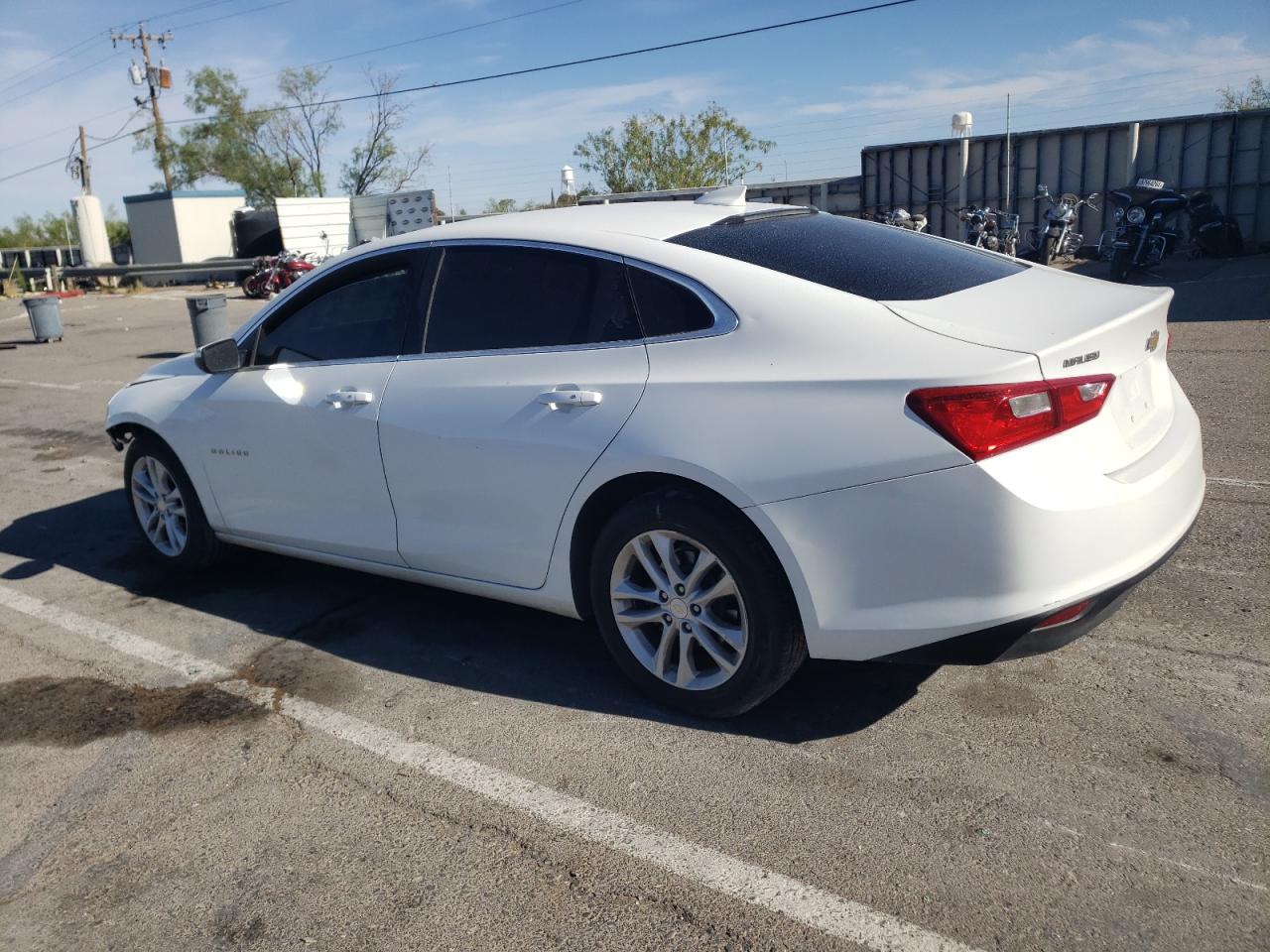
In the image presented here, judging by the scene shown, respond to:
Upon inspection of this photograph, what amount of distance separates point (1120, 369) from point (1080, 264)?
695 inches

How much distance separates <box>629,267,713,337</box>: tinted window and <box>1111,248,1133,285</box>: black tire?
14.5 m

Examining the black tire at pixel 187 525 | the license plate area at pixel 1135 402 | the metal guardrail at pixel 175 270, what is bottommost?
the black tire at pixel 187 525

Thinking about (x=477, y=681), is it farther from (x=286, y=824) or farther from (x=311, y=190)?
(x=311, y=190)

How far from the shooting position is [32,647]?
472 cm

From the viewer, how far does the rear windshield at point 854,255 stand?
3.46 meters

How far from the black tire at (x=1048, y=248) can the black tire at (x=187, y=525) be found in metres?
15.9

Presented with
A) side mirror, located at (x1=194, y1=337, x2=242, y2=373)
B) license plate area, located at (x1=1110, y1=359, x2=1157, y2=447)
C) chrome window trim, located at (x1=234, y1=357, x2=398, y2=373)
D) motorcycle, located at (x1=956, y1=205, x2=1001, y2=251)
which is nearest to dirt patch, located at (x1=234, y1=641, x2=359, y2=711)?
chrome window trim, located at (x1=234, y1=357, x2=398, y2=373)

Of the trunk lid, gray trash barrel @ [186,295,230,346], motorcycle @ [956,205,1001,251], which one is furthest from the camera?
motorcycle @ [956,205,1001,251]

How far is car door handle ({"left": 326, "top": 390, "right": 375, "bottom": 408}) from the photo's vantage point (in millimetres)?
4254

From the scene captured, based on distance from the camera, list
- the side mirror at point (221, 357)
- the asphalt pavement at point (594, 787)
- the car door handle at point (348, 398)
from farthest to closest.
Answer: the side mirror at point (221, 357), the car door handle at point (348, 398), the asphalt pavement at point (594, 787)

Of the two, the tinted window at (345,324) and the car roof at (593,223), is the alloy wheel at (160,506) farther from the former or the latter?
the car roof at (593,223)

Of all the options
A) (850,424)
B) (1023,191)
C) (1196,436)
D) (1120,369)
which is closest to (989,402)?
(850,424)

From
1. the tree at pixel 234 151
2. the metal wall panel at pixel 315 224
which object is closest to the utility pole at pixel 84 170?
the tree at pixel 234 151

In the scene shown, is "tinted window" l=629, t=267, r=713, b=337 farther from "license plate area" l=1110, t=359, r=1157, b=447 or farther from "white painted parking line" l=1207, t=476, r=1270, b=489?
"white painted parking line" l=1207, t=476, r=1270, b=489
